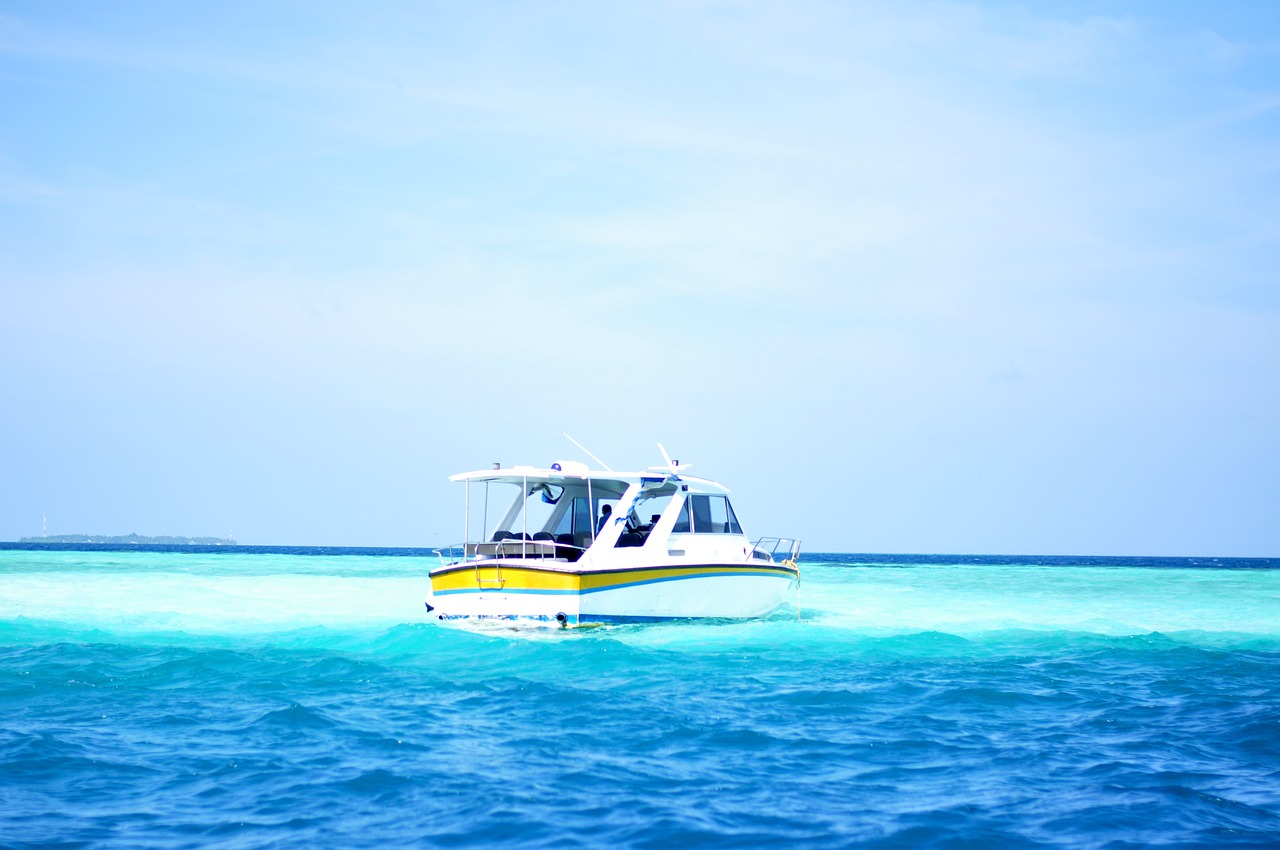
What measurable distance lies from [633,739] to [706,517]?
396 inches

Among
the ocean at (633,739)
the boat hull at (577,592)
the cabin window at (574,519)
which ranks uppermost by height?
the cabin window at (574,519)

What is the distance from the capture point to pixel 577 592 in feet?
50.6

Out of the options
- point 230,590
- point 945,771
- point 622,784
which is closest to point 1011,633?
point 945,771

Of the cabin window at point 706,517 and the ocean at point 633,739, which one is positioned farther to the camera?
the cabin window at point 706,517

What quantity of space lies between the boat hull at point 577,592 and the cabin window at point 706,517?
3.16 ft

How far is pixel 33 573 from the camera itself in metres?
38.7

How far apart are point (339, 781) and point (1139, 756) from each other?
6.20 m

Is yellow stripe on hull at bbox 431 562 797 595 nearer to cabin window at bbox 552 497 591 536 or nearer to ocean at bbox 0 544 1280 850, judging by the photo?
ocean at bbox 0 544 1280 850

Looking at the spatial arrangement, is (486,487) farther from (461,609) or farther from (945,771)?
(945,771)

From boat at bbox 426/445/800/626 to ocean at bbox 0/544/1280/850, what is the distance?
1.81 feet

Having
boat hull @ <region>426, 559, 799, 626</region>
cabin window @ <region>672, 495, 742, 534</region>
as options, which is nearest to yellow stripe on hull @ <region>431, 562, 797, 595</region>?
boat hull @ <region>426, 559, 799, 626</region>

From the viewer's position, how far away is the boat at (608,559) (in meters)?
15.7

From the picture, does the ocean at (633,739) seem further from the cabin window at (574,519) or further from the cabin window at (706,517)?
the cabin window at (574,519)

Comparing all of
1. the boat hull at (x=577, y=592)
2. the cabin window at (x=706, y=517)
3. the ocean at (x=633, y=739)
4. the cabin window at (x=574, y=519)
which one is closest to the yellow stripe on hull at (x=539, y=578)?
the boat hull at (x=577, y=592)
